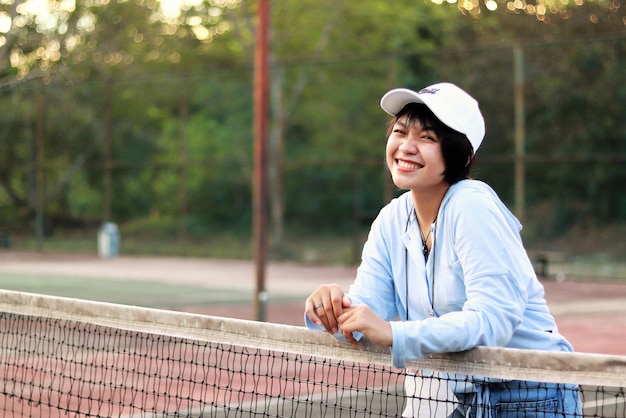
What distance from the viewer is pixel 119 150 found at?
30.2 metres

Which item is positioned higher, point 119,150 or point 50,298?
point 119,150

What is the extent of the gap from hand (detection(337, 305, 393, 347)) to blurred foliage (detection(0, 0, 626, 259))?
18.1 m

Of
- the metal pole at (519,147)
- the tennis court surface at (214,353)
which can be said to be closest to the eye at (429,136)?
the tennis court surface at (214,353)

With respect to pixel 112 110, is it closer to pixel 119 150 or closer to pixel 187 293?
pixel 119 150

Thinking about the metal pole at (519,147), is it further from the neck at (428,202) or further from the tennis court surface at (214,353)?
the neck at (428,202)

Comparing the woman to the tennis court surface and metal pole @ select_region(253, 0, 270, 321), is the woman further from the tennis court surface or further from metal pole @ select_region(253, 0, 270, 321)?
metal pole @ select_region(253, 0, 270, 321)

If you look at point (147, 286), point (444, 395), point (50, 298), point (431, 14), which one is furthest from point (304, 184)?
point (444, 395)

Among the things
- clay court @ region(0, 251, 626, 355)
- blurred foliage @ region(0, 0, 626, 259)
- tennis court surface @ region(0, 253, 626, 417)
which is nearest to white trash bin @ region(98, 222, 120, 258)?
clay court @ region(0, 251, 626, 355)

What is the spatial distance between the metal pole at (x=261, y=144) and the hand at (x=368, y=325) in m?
10.4

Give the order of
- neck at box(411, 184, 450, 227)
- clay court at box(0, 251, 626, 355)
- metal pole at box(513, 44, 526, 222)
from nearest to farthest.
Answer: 1. neck at box(411, 184, 450, 227)
2. clay court at box(0, 251, 626, 355)
3. metal pole at box(513, 44, 526, 222)

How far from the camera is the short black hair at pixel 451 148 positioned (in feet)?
9.33

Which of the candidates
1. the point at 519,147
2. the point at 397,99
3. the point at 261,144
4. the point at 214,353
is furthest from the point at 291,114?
the point at 397,99

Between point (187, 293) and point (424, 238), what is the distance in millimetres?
15237

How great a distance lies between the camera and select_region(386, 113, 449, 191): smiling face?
2.84m
